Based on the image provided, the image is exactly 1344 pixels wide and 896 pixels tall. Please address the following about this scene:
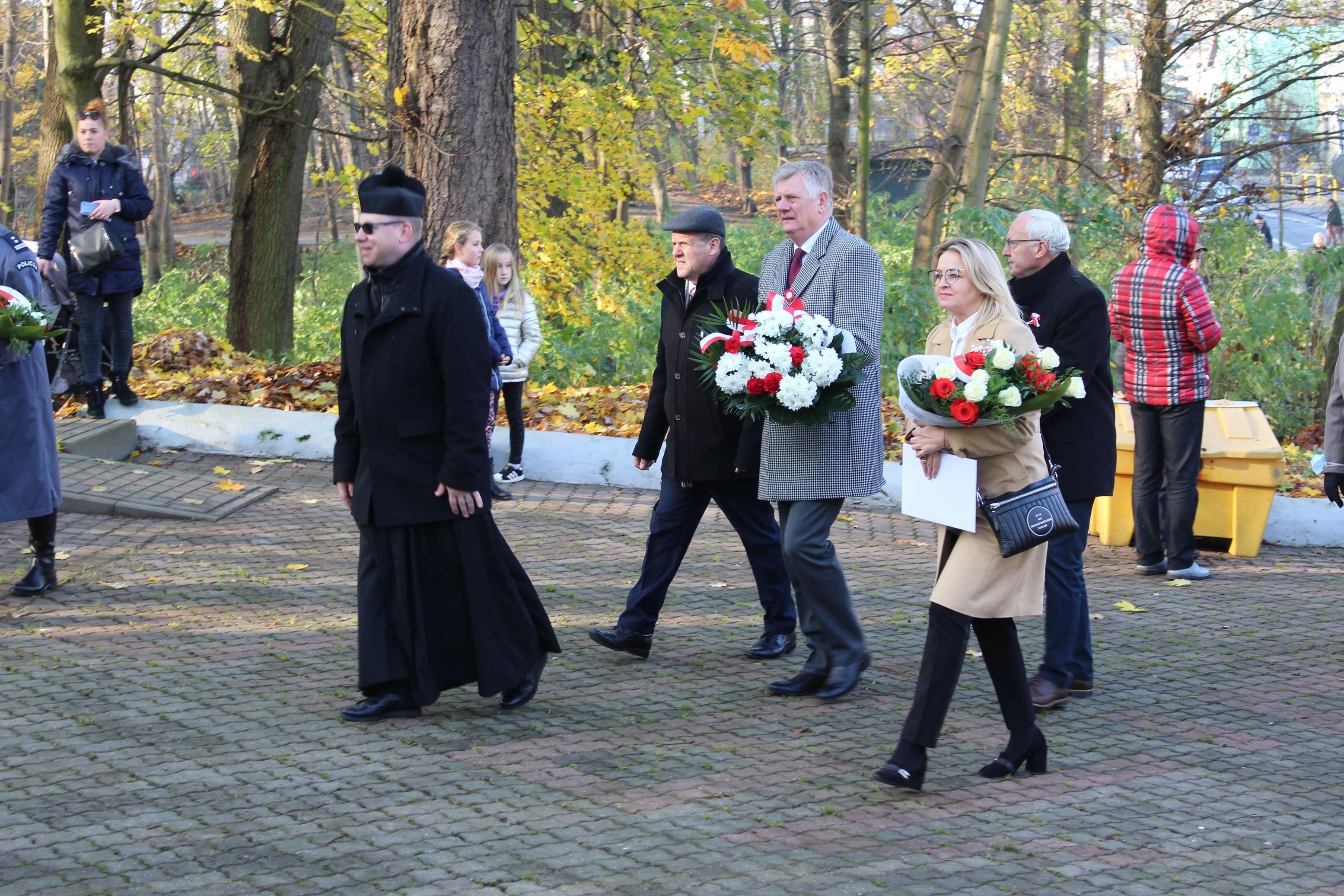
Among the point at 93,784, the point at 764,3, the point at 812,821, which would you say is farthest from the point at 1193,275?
the point at 764,3

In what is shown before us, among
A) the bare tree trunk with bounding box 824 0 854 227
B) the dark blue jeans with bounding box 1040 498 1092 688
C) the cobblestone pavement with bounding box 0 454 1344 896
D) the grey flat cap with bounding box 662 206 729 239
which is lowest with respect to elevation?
the cobblestone pavement with bounding box 0 454 1344 896

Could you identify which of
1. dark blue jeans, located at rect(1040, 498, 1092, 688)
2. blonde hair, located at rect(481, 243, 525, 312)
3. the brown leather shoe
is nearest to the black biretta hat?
dark blue jeans, located at rect(1040, 498, 1092, 688)

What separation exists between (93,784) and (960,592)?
3080 mm

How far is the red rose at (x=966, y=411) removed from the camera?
4.29 meters

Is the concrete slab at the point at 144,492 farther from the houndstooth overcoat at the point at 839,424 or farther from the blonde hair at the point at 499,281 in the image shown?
the houndstooth overcoat at the point at 839,424

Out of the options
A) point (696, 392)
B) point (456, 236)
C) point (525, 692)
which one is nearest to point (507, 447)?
point (456, 236)

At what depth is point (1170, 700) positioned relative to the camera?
578 cm

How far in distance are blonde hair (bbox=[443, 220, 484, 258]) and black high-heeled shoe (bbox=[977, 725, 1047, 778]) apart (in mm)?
4903

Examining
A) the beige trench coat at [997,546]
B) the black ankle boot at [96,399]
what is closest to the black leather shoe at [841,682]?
the beige trench coat at [997,546]

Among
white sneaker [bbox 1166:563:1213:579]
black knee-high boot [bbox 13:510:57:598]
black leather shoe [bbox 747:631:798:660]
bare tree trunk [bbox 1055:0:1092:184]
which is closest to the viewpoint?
black leather shoe [bbox 747:631:798:660]

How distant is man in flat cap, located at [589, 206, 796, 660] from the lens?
592 cm

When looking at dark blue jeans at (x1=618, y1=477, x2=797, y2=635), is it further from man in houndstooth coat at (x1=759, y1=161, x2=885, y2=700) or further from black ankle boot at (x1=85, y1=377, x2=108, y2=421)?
black ankle boot at (x1=85, y1=377, x2=108, y2=421)

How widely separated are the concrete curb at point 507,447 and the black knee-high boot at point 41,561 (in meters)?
3.17

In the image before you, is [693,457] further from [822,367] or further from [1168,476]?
[1168,476]
